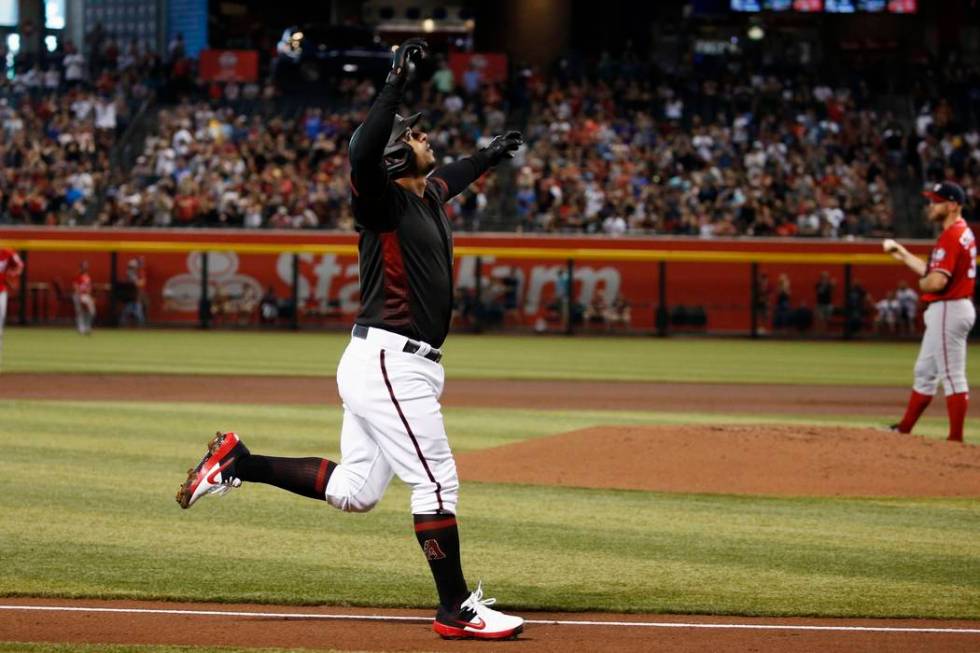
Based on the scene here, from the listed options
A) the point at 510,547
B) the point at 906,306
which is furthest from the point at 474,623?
the point at 906,306

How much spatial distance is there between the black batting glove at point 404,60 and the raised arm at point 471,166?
77cm

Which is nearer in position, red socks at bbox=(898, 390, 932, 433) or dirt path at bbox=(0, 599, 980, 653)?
dirt path at bbox=(0, 599, 980, 653)

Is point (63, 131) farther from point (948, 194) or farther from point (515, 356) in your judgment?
point (948, 194)

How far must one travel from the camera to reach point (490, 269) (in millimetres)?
30250

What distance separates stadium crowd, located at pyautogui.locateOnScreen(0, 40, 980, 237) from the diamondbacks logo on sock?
25336 mm

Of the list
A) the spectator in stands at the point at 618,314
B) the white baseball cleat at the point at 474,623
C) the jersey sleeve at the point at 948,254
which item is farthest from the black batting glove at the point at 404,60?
the spectator in stands at the point at 618,314

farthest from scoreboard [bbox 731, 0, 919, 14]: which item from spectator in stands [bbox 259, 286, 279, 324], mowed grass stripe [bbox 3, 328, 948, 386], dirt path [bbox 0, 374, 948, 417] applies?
dirt path [bbox 0, 374, 948, 417]

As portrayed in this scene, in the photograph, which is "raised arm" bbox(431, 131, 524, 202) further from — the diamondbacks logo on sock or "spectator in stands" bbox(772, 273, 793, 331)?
"spectator in stands" bbox(772, 273, 793, 331)

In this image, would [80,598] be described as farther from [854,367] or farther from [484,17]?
[484,17]

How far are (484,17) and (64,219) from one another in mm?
16093

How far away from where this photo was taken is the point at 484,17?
139 feet

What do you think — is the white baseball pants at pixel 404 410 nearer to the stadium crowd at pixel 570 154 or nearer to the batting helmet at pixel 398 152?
the batting helmet at pixel 398 152

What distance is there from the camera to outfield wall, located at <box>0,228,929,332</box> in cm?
2955

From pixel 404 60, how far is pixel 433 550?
1.91 metres
